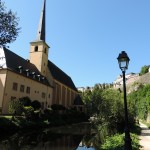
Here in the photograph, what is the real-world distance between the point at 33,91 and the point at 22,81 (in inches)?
171

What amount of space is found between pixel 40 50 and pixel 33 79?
40.3 feet

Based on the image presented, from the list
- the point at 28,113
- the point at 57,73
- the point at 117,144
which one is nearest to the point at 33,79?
the point at 28,113

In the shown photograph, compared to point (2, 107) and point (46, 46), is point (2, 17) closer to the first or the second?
point (2, 107)

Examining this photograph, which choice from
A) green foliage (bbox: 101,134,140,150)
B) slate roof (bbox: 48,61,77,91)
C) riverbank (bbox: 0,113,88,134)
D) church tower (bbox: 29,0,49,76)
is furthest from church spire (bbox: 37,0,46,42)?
green foliage (bbox: 101,134,140,150)

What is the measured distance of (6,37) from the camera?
690 inches

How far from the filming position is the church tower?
53719 millimetres

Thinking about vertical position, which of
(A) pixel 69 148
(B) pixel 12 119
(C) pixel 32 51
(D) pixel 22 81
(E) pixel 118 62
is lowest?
(A) pixel 69 148

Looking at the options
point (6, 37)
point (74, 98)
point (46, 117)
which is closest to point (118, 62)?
point (6, 37)

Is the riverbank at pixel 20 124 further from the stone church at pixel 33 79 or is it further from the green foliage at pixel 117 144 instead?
the green foliage at pixel 117 144

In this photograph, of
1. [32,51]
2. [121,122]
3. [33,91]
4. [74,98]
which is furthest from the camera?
[74,98]

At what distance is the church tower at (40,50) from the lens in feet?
176

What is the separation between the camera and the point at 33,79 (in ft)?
145

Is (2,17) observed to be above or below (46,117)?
above

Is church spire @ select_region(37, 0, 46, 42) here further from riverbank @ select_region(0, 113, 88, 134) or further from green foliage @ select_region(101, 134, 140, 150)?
green foliage @ select_region(101, 134, 140, 150)
